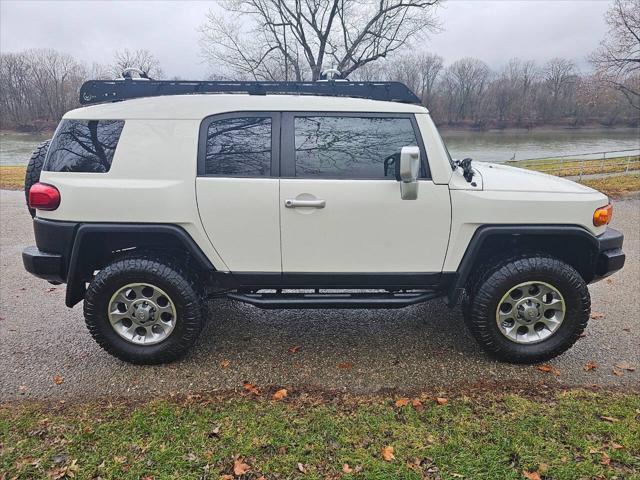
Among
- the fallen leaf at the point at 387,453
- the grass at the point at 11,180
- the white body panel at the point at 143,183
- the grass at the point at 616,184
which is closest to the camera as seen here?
the fallen leaf at the point at 387,453

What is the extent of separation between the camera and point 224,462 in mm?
2244

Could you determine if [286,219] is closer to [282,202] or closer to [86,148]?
[282,202]

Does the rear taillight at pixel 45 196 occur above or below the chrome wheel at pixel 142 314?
above

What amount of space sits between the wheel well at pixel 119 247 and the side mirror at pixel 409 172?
1.49 metres

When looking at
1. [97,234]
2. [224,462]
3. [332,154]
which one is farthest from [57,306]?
[332,154]

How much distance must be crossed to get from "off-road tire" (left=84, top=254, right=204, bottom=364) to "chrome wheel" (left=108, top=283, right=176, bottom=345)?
0.03 meters

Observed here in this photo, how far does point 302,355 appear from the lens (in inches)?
132

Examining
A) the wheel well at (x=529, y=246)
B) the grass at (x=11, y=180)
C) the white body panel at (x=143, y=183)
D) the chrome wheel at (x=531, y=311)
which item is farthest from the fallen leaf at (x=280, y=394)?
the grass at (x=11, y=180)

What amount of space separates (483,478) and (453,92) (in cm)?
7616

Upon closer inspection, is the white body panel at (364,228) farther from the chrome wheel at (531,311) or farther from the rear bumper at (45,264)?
the rear bumper at (45,264)

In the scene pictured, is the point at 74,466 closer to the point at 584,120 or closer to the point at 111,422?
the point at 111,422

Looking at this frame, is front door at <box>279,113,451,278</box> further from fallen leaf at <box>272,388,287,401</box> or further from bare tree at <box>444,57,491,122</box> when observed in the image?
Answer: bare tree at <box>444,57,491,122</box>

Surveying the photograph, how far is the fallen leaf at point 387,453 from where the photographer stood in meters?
2.26

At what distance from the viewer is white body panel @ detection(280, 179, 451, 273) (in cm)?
295
